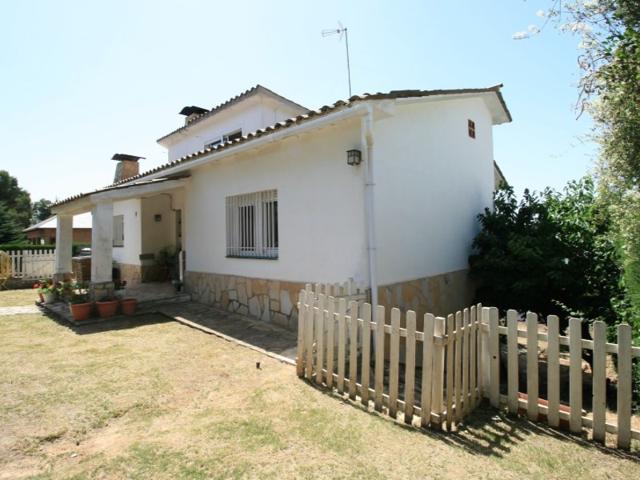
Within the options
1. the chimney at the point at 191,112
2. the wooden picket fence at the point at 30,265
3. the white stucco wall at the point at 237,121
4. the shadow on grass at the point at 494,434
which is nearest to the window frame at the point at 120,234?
the wooden picket fence at the point at 30,265

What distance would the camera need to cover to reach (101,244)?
9414mm

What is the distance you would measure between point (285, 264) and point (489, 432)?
5.06m

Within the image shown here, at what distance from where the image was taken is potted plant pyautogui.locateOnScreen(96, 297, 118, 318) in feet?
29.2

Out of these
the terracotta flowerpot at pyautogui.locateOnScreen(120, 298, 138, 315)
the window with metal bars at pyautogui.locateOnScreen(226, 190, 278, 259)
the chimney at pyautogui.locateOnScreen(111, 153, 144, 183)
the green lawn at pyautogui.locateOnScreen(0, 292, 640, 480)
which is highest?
the chimney at pyautogui.locateOnScreen(111, 153, 144, 183)

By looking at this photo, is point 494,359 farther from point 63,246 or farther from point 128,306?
point 63,246

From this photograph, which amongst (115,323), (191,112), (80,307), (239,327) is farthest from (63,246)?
(239,327)

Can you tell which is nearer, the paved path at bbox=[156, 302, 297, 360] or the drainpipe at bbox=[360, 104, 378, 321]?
the drainpipe at bbox=[360, 104, 378, 321]

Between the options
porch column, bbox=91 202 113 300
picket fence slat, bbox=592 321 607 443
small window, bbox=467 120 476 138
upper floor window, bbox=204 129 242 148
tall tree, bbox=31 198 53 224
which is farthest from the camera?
tall tree, bbox=31 198 53 224

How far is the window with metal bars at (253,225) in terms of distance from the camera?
8477 millimetres

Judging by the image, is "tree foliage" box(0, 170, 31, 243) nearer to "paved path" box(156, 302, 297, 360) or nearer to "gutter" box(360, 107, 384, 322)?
"paved path" box(156, 302, 297, 360)

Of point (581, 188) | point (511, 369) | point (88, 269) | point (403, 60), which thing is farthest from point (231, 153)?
point (88, 269)

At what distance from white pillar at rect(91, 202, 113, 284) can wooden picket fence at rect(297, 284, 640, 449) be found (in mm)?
7259

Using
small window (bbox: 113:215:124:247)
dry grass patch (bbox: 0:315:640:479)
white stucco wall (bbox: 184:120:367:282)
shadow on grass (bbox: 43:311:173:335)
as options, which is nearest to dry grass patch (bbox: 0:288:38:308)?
small window (bbox: 113:215:124:247)

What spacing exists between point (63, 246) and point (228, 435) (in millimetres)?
12665
